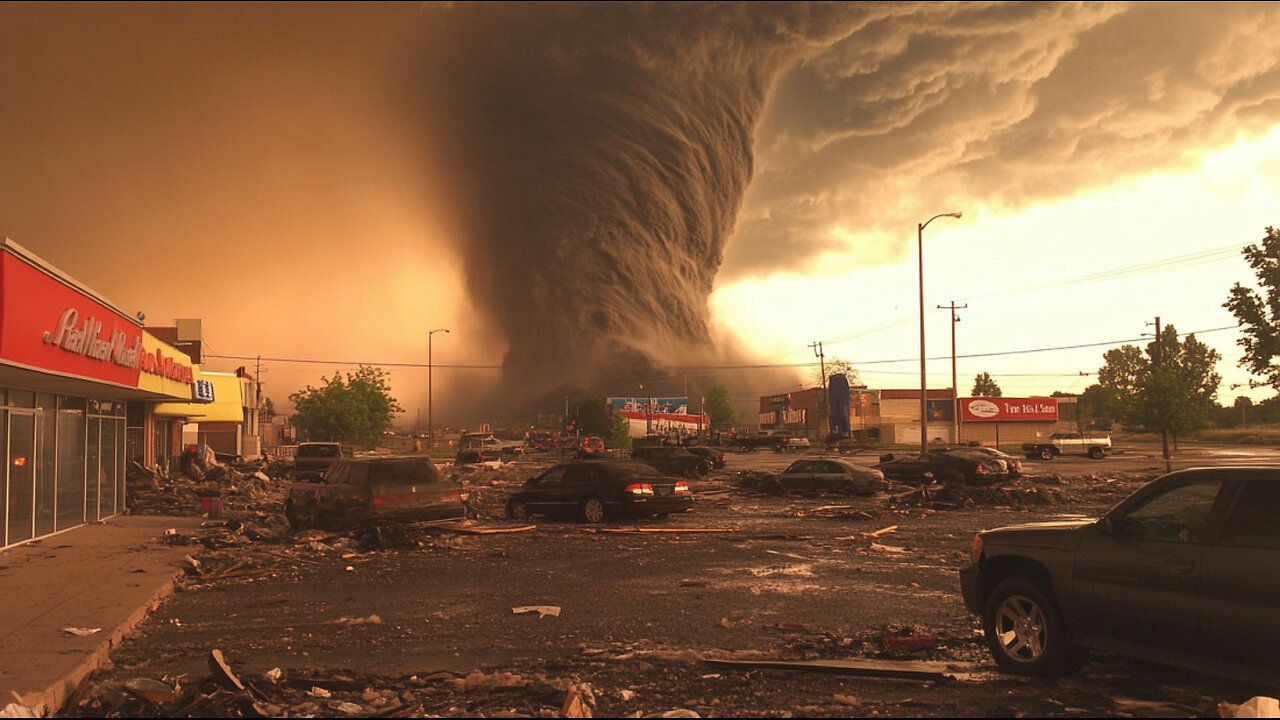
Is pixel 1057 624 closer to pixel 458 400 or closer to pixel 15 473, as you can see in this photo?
pixel 15 473

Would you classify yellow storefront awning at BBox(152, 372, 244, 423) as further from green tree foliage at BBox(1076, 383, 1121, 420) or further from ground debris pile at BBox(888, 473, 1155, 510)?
green tree foliage at BBox(1076, 383, 1121, 420)

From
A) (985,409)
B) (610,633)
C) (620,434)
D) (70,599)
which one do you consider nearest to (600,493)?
(70,599)

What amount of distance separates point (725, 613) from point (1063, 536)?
3.68 meters

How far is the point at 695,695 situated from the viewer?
6258 millimetres

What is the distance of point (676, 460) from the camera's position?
41062mm

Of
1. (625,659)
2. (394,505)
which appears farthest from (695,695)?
(394,505)

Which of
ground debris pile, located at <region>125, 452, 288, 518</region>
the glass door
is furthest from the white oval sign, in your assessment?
the glass door

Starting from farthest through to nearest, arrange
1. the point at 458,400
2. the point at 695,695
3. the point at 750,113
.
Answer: the point at 458,400 < the point at 750,113 < the point at 695,695

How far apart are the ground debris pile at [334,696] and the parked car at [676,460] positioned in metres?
33.5

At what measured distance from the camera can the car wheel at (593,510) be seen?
770 inches

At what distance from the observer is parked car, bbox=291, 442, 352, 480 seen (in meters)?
31.9

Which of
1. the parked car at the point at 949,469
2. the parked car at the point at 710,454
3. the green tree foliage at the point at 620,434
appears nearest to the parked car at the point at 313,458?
the parked car at the point at 710,454

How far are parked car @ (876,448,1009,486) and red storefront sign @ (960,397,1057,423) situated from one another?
60686 millimetres

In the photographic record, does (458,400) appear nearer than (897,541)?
No
